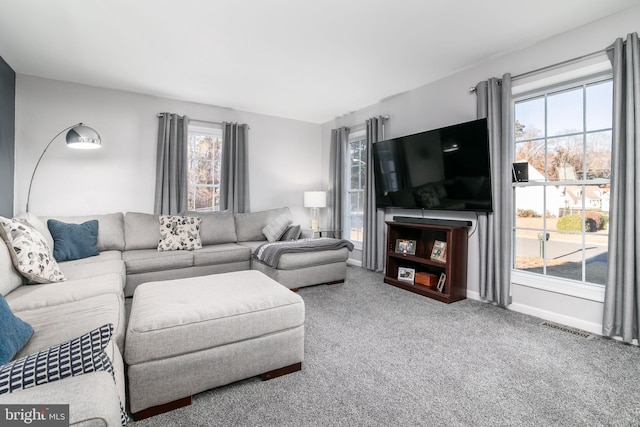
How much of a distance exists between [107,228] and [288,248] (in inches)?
85.0

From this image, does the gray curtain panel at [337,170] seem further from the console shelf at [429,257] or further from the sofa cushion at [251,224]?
the console shelf at [429,257]

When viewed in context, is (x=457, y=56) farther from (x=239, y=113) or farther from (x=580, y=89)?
(x=239, y=113)

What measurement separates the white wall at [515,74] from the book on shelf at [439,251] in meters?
0.29

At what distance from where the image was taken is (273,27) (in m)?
2.63

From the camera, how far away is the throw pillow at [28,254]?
6.85 ft

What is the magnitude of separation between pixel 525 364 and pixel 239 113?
15.6 ft

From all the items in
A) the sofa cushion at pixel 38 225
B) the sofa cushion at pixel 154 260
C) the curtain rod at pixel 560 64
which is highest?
the curtain rod at pixel 560 64

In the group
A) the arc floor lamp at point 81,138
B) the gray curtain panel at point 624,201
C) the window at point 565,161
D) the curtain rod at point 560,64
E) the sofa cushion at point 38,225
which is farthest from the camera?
the arc floor lamp at point 81,138

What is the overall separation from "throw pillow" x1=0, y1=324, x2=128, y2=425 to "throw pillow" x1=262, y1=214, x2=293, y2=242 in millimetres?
3430

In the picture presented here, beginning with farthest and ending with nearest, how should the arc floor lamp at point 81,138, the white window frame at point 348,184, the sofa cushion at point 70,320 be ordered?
the white window frame at point 348,184, the arc floor lamp at point 81,138, the sofa cushion at point 70,320

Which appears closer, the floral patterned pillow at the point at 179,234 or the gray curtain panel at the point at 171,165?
the floral patterned pillow at the point at 179,234

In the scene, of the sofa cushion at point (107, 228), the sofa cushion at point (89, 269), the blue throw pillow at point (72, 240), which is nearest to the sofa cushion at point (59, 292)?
the sofa cushion at point (89, 269)

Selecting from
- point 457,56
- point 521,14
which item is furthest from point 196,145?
point 521,14

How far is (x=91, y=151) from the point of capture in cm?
398
